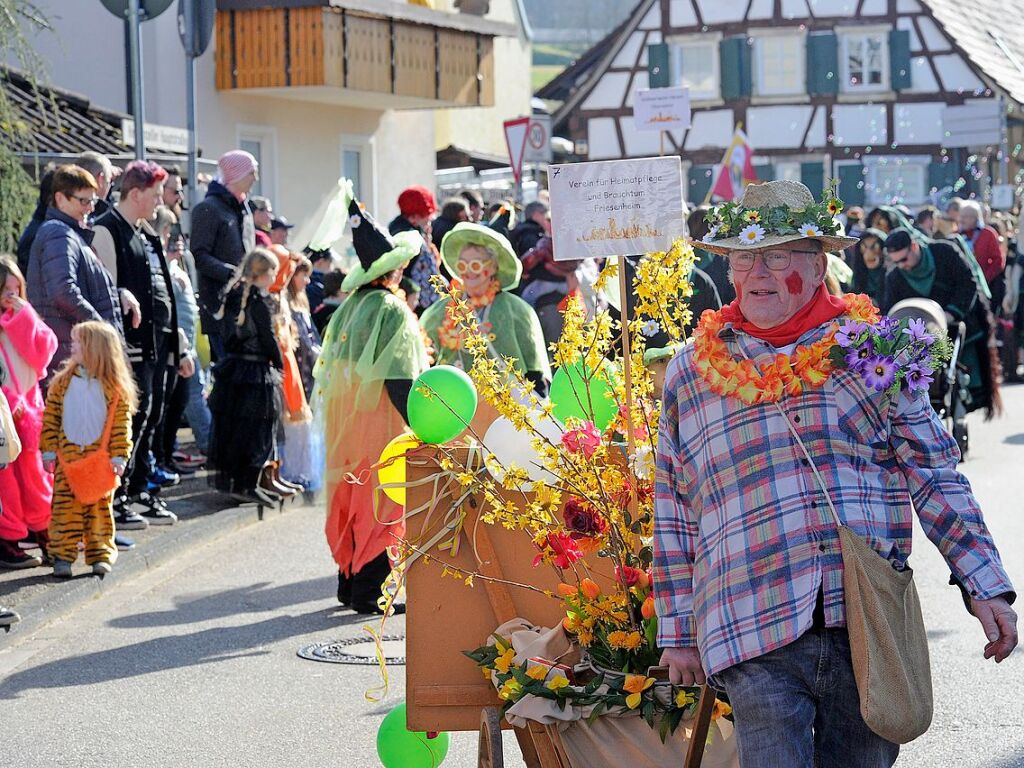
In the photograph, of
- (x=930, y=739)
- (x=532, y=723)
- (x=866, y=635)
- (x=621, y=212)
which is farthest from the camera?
(x=930, y=739)

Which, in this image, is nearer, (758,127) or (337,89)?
(337,89)

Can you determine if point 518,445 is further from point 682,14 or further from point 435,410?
point 682,14

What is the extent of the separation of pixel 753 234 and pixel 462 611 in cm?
149

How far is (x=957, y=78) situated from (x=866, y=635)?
4482cm

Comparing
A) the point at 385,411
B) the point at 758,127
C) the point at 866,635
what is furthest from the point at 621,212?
the point at 758,127

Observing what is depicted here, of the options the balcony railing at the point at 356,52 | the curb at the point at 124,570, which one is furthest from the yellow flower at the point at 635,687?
the balcony railing at the point at 356,52

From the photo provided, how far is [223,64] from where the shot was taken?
22.5m

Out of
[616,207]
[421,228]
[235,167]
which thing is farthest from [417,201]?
[616,207]

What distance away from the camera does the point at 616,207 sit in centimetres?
530

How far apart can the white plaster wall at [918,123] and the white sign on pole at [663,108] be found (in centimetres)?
2915

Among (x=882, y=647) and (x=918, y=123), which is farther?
(x=918, y=123)

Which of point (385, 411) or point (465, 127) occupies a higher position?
point (465, 127)

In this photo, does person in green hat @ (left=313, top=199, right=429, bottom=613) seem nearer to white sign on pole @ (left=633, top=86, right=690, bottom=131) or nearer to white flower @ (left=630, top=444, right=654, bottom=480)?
white flower @ (left=630, top=444, right=654, bottom=480)

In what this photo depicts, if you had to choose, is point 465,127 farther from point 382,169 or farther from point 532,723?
point 532,723
